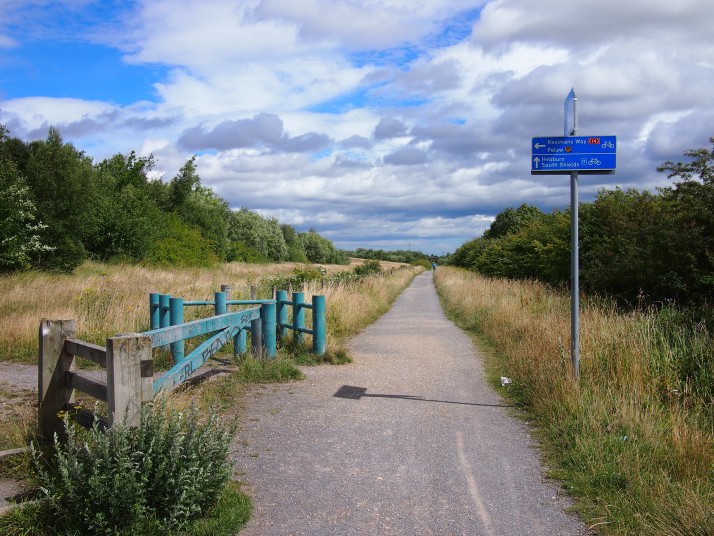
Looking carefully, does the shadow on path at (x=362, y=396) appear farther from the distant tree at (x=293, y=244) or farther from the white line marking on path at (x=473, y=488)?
the distant tree at (x=293, y=244)

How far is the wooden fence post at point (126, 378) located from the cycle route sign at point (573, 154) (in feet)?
15.8

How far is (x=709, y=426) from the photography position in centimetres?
592

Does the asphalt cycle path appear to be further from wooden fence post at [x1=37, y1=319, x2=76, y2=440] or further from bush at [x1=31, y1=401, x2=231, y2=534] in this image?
wooden fence post at [x1=37, y1=319, x2=76, y2=440]

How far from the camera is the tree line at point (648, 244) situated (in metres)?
11.2

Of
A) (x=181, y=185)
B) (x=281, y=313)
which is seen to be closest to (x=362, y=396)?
(x=281, y=313)

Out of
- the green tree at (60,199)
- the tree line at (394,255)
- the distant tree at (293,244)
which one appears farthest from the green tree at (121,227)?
the tree line at (394,255)

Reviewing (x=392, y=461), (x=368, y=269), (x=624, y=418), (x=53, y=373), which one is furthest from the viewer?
(x=368, y=269)

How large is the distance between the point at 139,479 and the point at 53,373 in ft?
5.25

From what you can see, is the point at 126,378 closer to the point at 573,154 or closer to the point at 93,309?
the point at 573,154

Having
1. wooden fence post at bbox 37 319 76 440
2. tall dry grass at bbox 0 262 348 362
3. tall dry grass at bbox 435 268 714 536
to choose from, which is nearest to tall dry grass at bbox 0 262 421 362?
tall dry grass at bbox 0 262 348 362

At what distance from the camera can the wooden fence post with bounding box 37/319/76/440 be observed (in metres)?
4.80

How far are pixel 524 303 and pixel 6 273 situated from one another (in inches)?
688

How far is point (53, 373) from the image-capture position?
484cm

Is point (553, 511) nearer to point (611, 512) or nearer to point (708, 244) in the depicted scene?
point (611, 512)
